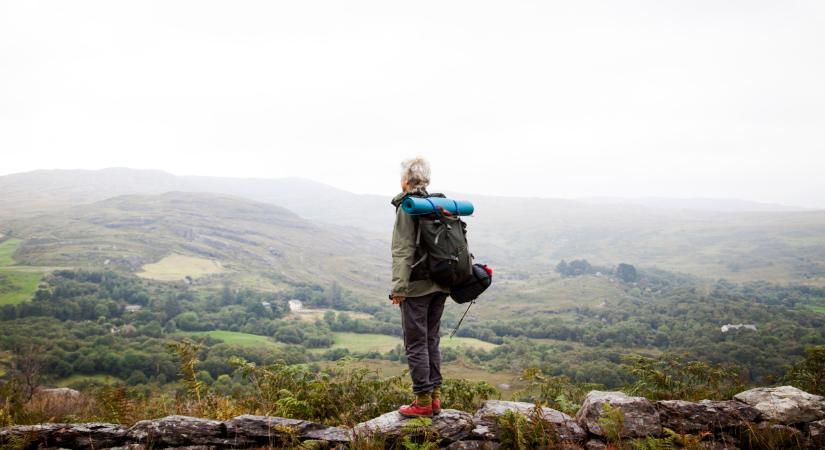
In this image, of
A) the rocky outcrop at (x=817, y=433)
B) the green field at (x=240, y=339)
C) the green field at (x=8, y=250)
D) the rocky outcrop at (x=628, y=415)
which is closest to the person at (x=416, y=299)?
the rocky outcrop at (x=628, y=415)

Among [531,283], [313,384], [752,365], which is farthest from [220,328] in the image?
[531,283]

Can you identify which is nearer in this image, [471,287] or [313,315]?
[471,287]

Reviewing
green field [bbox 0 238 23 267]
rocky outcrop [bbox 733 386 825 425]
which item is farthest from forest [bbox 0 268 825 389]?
rocky outcrop [bbox 733 386 825 425]

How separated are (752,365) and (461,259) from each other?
4993cm

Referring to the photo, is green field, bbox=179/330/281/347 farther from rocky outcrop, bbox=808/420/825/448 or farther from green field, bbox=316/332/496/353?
rocky outcrop, bbox=808/420/825/448

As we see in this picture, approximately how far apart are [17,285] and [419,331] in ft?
417

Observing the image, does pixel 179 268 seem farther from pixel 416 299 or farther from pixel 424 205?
pixel 424 205

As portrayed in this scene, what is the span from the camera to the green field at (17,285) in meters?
85.2

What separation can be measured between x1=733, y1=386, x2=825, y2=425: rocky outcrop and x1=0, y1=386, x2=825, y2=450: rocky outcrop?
1 centimetres

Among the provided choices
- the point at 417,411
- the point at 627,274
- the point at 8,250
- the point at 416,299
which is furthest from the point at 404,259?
the point at 627,274

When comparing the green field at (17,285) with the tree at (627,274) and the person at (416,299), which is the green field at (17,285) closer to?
the person at (416,299)

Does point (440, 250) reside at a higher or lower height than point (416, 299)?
higher

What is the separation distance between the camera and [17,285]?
94188 millimetres

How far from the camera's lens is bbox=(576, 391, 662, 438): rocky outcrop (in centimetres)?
522
